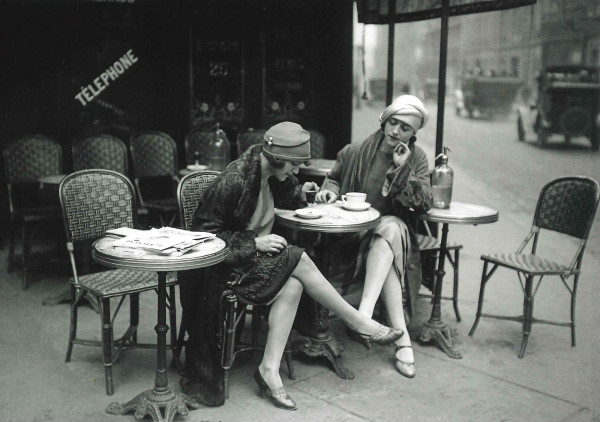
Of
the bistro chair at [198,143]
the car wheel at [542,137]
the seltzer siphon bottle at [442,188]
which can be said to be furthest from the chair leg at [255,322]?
the car wheel at [542,137]

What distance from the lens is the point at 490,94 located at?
19344mm

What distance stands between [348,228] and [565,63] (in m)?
14.5

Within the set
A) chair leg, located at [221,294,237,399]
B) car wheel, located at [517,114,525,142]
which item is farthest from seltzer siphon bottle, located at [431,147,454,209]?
car wheel, located at [517,114,525,142]

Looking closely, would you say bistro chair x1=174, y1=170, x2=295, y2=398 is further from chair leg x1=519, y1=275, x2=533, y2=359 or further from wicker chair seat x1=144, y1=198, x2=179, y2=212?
wicker chair seat x1=144, y1=198, x2=179, y2=212

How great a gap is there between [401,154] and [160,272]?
1843 millimetres

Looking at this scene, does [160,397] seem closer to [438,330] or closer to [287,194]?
[287,194]

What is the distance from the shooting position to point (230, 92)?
7.67 metres

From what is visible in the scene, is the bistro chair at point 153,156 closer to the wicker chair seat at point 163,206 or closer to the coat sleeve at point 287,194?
the wicker chair seat at point 163,206

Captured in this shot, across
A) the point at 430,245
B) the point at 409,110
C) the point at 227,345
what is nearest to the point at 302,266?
the point at 227,345

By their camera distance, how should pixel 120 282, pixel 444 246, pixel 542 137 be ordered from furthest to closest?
pixel 542 137 → pixel 444 246 → pixel 120 282

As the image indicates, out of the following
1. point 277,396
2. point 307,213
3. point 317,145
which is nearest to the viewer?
point 277,396

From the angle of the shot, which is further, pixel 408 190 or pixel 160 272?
pixel 408 190

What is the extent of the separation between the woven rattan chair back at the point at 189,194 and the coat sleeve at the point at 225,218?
14.9 inches

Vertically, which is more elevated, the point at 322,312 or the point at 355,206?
the point at 355,206
